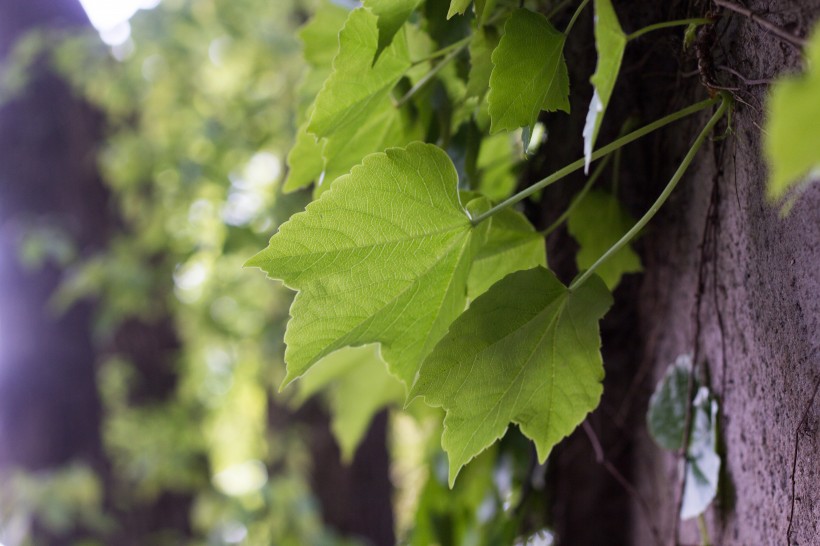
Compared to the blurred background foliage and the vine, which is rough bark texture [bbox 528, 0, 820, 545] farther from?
the blurred background foliage

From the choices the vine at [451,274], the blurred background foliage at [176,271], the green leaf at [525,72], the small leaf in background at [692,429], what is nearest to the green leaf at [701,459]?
the small leaf in background at [692,429]

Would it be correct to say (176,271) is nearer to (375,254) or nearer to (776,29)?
(375,254)

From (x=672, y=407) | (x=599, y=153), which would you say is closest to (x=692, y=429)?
(x=672, y=407)

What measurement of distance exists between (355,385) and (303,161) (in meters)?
0.38

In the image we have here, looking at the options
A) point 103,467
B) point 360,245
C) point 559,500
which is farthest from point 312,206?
point 103,467

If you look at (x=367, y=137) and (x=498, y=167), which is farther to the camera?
(x=498, y=167)

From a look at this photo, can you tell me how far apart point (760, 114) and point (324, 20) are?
38cm

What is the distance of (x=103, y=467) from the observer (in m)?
2.59

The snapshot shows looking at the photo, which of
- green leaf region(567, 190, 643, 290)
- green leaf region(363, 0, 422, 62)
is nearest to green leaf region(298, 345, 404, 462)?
green leaf region(567, 190, 643, 290)

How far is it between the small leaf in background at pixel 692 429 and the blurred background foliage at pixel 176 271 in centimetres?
157

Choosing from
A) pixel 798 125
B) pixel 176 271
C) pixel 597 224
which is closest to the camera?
pixel 798 125

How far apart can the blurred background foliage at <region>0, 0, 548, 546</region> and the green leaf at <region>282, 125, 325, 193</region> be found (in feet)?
4.96

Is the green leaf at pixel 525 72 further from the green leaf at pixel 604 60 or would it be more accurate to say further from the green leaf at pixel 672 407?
the green leaf at pixel 672 407

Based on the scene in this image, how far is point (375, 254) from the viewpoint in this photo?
38 centimetres
